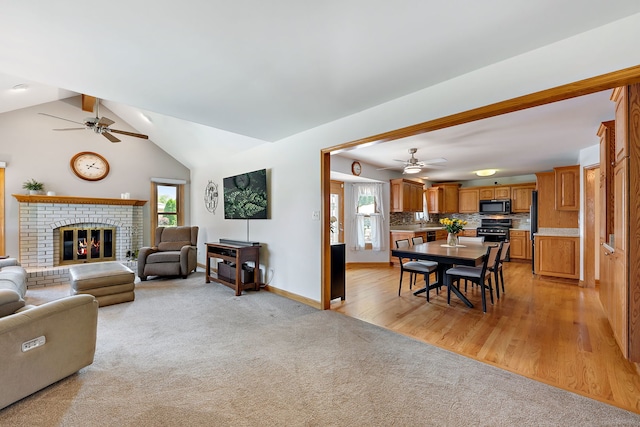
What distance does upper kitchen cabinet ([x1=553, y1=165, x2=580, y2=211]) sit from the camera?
496cm

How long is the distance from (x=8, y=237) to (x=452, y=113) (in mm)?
7172

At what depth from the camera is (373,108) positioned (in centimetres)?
295

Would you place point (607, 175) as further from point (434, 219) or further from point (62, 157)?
point (62, 157)

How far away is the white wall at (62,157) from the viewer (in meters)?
4.89

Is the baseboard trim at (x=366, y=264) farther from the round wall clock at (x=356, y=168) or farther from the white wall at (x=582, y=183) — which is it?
the white wall at (x=582, y=183)

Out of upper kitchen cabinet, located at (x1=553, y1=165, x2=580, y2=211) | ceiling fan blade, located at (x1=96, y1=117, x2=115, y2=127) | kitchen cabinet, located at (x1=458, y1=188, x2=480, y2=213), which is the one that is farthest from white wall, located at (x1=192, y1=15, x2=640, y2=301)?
kitchen cabinet, located at (x1=458, y1=188, x2=480, y2=213)

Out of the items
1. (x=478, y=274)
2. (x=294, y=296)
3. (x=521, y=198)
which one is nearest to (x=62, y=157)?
(x=294, y=296)

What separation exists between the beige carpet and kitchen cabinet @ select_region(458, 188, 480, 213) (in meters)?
6.43

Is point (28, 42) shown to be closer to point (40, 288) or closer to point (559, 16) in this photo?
point (559, 16)

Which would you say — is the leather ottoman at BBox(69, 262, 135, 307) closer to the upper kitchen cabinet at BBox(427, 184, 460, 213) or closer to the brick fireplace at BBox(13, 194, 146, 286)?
the brick fireplace at BBox(13, 194, 146, 286)

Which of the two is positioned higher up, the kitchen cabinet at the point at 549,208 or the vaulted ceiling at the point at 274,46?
the vaulted ceiling at the point at 274,46

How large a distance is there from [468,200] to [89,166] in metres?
9.35

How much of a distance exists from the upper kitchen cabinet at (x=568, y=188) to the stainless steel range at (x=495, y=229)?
225 cm

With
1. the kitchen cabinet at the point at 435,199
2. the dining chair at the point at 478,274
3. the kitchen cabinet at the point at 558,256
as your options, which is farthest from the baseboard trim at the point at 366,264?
the kitchen cabinet at the point at 558,256
